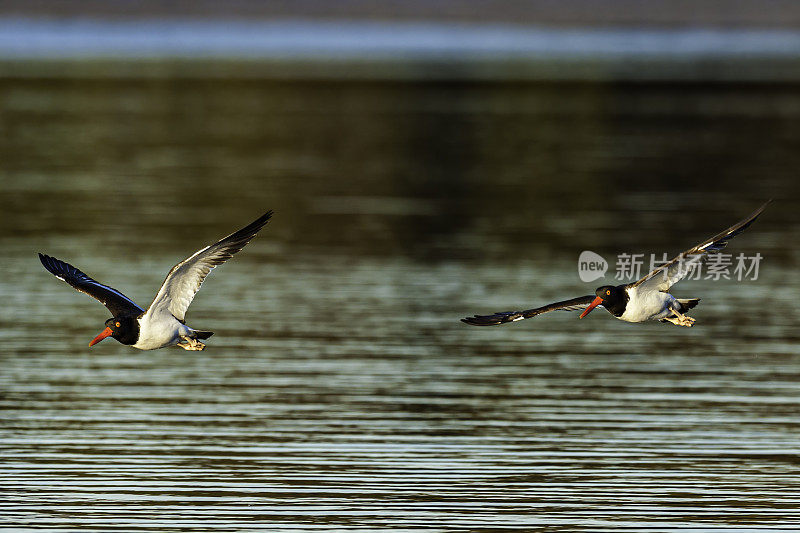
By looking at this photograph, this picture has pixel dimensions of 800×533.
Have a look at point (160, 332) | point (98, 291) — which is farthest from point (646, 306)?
point (98, 291)

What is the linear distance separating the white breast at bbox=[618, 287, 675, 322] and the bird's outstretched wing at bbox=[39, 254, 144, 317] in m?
3.74

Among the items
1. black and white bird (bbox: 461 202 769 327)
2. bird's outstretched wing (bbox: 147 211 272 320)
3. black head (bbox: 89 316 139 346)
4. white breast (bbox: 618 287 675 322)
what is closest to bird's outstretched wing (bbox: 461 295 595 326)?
black and white bird (bbox: 461 202 769 327)

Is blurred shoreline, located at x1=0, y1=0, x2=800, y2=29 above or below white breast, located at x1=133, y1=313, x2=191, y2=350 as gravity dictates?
above

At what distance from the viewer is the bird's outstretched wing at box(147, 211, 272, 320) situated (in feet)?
42.9

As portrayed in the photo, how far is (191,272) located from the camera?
13344mm

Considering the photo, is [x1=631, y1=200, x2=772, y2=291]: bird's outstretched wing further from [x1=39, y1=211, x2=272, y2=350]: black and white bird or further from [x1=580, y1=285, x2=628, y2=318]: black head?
[x1=39, y1=211, x2=272, y2=350]: black and white bird

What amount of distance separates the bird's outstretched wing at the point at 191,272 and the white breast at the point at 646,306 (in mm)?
2842

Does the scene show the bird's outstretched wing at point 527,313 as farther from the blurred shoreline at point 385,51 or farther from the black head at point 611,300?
the blurred shoreline at point 385,51

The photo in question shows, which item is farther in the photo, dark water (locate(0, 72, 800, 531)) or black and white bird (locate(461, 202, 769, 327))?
dark water (locate(0, 72, 800, 531))

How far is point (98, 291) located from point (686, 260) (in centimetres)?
465

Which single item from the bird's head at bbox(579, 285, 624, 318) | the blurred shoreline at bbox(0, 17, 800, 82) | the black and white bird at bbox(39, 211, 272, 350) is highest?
the blurred shoreline at bbox(0, 17, 800, 82)

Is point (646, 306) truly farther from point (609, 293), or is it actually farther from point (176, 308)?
point (176, 308)

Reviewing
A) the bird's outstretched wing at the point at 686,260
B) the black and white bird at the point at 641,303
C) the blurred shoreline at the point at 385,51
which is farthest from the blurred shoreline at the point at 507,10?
the black and white bird at the point at 641,303

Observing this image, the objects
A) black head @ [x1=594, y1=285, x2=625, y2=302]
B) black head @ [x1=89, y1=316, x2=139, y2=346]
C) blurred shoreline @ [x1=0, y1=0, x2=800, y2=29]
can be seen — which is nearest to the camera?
black head @ [x1=89, y1=316, x2=139, y2=346]
